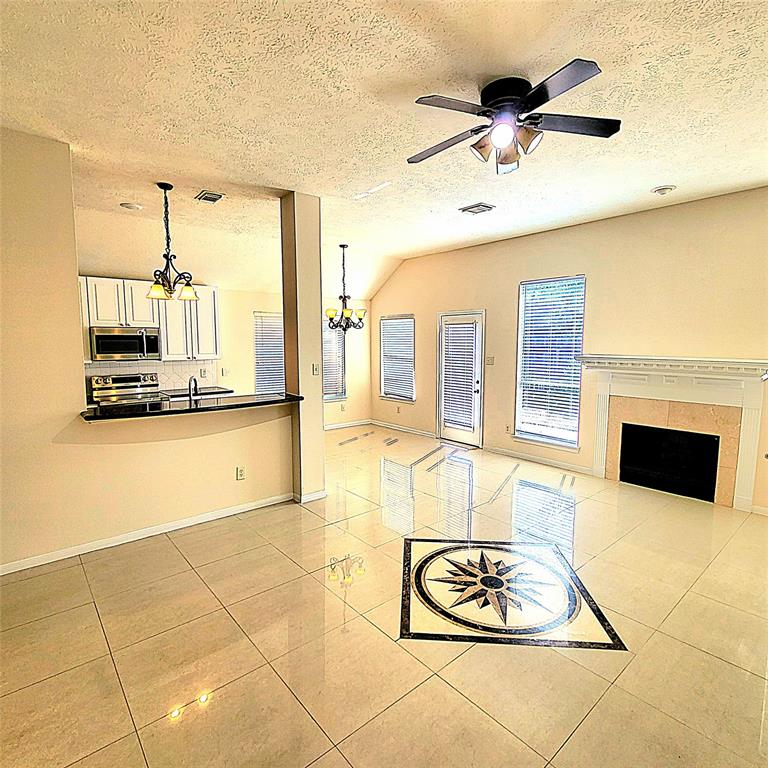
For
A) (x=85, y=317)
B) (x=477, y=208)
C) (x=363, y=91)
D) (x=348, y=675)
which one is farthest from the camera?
(x=85, y=317)

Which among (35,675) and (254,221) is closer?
(35,675)

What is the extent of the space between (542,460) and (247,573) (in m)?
4.07

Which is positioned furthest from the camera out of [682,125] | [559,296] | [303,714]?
[559,296]

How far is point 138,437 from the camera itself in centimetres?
357

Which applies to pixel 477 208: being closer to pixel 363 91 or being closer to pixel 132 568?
pixel 363 91

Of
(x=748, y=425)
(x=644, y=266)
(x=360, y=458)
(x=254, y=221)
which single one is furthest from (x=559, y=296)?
(x=254, y=221)

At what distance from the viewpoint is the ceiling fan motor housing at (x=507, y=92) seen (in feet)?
7.35

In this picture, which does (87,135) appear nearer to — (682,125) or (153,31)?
(153,31)

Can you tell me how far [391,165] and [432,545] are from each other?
3.00 metres

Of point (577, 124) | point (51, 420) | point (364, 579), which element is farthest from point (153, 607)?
point (577, 124)

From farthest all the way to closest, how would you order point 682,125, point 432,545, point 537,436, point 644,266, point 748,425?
point 537,436 → point 644,266 → point 748,425 → point 432,545 → point 682,125

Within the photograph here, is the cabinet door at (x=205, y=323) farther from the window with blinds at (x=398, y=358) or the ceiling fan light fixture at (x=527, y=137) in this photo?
the ceiling fan light fixture at (x=527, y=137)

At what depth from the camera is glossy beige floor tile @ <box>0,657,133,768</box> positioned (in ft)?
5.75

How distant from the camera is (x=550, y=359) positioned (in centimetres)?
568
